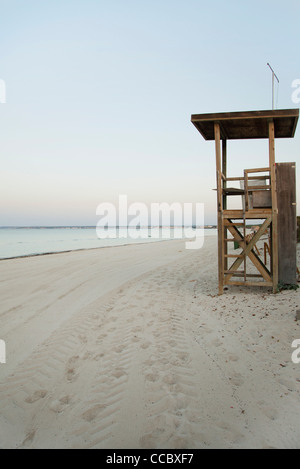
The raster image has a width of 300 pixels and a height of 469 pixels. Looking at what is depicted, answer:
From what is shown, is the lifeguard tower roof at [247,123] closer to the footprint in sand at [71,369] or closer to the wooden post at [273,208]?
the wooden post at [273,208]

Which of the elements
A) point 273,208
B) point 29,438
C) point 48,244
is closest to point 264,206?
point 273,208

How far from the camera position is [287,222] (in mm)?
7762

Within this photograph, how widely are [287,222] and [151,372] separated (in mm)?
5647

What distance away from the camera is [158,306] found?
6742 millimetres

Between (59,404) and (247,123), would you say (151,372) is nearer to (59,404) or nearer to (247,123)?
(59,404)

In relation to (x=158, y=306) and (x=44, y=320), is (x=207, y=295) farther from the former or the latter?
(x=44, y=320)

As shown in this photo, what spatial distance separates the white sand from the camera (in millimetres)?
2920

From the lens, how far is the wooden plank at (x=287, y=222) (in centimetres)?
769

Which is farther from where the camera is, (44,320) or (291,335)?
(44,320)

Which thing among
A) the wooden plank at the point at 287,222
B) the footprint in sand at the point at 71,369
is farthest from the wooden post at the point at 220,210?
the footprint in sand at the point at 71,369

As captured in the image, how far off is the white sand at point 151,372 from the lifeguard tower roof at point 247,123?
14.1 ft

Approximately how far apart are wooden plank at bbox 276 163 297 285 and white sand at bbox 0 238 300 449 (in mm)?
878

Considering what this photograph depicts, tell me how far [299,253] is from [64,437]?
13187 mm
